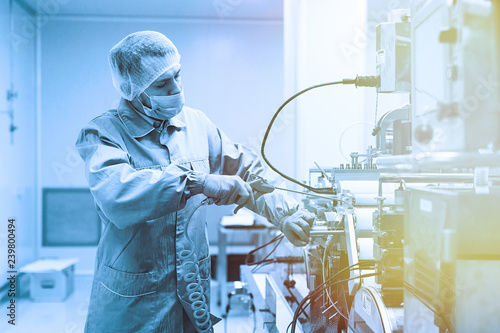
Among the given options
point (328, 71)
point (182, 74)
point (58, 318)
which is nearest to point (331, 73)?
point (328, 71)

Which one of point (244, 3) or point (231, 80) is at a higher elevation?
point (244, 3)

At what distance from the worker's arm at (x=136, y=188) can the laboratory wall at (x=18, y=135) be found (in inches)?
98.7

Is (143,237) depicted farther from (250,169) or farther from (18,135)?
(18,135)

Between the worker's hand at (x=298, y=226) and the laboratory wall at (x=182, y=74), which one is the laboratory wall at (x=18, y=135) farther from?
the worker's hand at (x=298, y=226)

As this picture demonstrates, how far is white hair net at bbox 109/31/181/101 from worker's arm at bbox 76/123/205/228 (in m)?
0.27

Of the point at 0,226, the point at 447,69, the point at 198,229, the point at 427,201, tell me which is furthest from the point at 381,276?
→ the point at 0,226

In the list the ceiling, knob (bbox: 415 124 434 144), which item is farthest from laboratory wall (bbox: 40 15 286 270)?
knob (bbox: 415 124 434 144)

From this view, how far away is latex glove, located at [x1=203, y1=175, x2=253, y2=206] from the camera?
1.01 m

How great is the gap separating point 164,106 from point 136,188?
322mm

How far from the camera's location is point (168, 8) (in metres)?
3.86

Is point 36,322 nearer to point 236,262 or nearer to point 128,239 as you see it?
point 236,262

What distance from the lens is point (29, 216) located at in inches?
154

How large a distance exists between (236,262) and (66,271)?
1455 mm

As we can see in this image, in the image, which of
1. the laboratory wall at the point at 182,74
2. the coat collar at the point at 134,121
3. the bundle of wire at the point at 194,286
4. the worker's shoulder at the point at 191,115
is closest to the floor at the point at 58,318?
the laboratory wall at the point at 182,74
